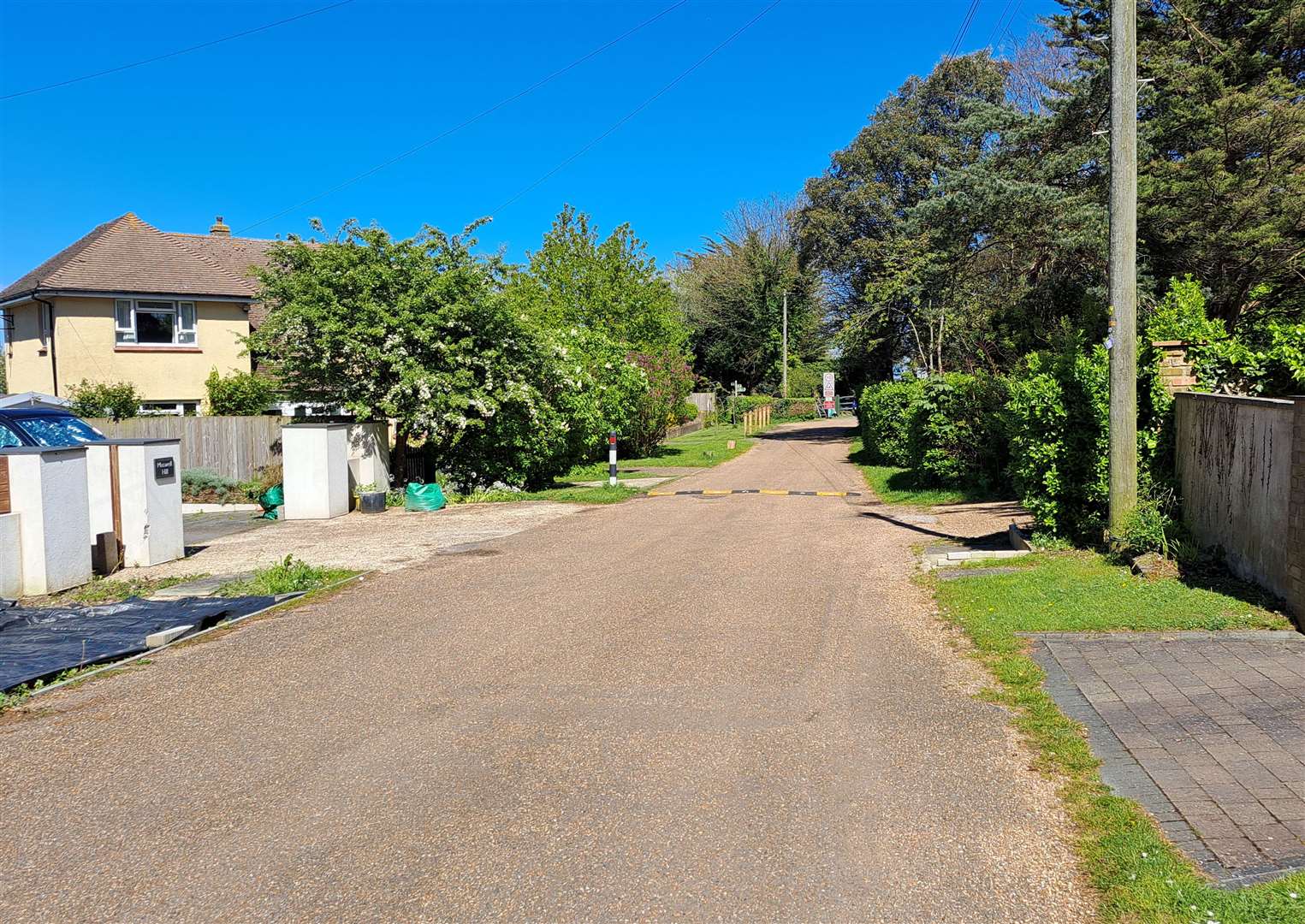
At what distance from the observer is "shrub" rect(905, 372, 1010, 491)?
684 inches

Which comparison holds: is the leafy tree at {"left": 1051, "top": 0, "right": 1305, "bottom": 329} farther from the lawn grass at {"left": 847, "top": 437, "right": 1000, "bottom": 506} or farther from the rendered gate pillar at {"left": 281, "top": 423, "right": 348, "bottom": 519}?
the rendered gate pillar at {"left": 281, "top": 423, "right": 348, "bottom": 519}

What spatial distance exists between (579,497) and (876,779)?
14799mm

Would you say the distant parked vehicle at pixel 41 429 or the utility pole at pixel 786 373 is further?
the utility pole at pixel 786 373

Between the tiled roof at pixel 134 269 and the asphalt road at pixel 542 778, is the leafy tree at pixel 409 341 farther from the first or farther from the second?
the asphalt road at pixel 542 778

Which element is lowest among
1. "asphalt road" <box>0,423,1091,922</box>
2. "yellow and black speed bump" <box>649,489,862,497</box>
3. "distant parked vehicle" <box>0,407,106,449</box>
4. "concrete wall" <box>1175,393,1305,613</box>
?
"asphalt road" <box>0,423,1091,922</box>

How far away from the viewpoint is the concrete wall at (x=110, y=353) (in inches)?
977

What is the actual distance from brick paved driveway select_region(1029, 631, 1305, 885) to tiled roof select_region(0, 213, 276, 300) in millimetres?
23225

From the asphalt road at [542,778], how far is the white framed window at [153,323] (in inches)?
813

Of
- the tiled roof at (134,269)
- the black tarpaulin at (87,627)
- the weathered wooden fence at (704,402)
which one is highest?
the tiled roof at (134,269)

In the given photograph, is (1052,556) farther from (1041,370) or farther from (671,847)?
(671,847)

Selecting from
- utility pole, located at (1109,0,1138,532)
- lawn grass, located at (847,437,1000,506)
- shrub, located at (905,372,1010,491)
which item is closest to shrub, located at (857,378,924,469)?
lawn grass, located at (847,437,1000,506)

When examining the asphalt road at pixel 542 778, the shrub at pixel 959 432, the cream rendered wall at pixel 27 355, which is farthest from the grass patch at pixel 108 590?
the cream rendered wall at pixel 27 355

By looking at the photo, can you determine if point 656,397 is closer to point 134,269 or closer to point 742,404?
point 134,269

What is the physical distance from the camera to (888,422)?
2611 centimetres
